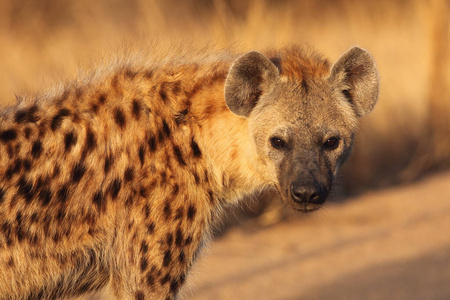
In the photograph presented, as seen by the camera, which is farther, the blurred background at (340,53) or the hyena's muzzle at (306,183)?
the blurred background at (340,53)

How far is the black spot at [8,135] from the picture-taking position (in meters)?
3.62

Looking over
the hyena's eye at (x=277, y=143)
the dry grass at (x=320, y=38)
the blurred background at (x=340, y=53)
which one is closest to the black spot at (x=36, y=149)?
the hyena's eye at (x=277, y=143)

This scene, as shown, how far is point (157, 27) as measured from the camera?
8266 millimetres

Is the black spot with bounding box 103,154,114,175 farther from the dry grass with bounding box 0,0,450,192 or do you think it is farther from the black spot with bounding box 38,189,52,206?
the dry grass with bounding box 0,0,450,192

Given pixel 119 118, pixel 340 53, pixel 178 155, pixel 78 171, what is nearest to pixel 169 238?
pixel 178 155

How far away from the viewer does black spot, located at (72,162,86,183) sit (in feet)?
12.2

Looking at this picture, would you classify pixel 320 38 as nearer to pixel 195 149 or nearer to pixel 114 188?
pixel 195 149

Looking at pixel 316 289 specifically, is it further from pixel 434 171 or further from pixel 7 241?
pixel 434 171

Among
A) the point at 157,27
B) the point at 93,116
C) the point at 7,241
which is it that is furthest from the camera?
the point at 157,27

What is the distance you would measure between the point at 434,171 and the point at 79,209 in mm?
6492

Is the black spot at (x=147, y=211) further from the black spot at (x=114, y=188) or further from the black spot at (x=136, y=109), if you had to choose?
the black spot at (x=136, y=109)

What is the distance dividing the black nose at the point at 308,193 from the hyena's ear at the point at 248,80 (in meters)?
0.48

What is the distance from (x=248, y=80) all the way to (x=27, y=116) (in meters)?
1.08

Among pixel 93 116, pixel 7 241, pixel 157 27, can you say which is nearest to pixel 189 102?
pixel 93 116
